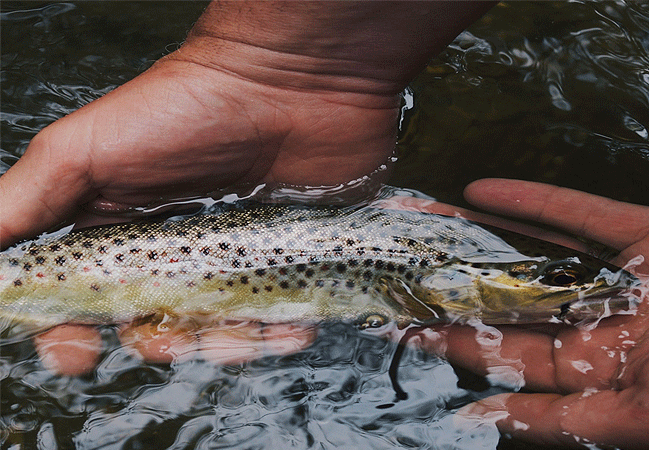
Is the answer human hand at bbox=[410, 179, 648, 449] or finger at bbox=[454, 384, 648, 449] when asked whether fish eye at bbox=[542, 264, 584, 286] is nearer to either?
human hand at bbox=[410, 179, 648, 449]

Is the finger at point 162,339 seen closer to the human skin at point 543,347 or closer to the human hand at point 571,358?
the human skin at point 543,347

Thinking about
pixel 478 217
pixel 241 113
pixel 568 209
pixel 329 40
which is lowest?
pixel 478 217

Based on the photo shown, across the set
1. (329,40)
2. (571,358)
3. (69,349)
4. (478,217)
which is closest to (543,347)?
(571,358)

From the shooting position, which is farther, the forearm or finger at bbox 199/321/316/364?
finger at bbox 199/321/316/364

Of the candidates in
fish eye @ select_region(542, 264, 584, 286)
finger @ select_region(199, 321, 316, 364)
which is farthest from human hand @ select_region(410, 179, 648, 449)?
finger @ select_region(199, 321, 316, 364)

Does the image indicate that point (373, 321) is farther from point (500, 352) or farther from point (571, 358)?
point (571, 358)

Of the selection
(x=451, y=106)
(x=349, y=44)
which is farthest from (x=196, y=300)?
(x=451, y=106)

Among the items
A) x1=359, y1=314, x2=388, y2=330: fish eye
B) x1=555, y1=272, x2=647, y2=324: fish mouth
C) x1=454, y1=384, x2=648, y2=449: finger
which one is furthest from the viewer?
x1=359, y1=314, x2=388, y2=330: fish eye

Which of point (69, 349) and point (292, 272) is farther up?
point (292, 272)

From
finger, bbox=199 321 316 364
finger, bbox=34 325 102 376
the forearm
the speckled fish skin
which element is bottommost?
finger, bbox=34 325 102 376
